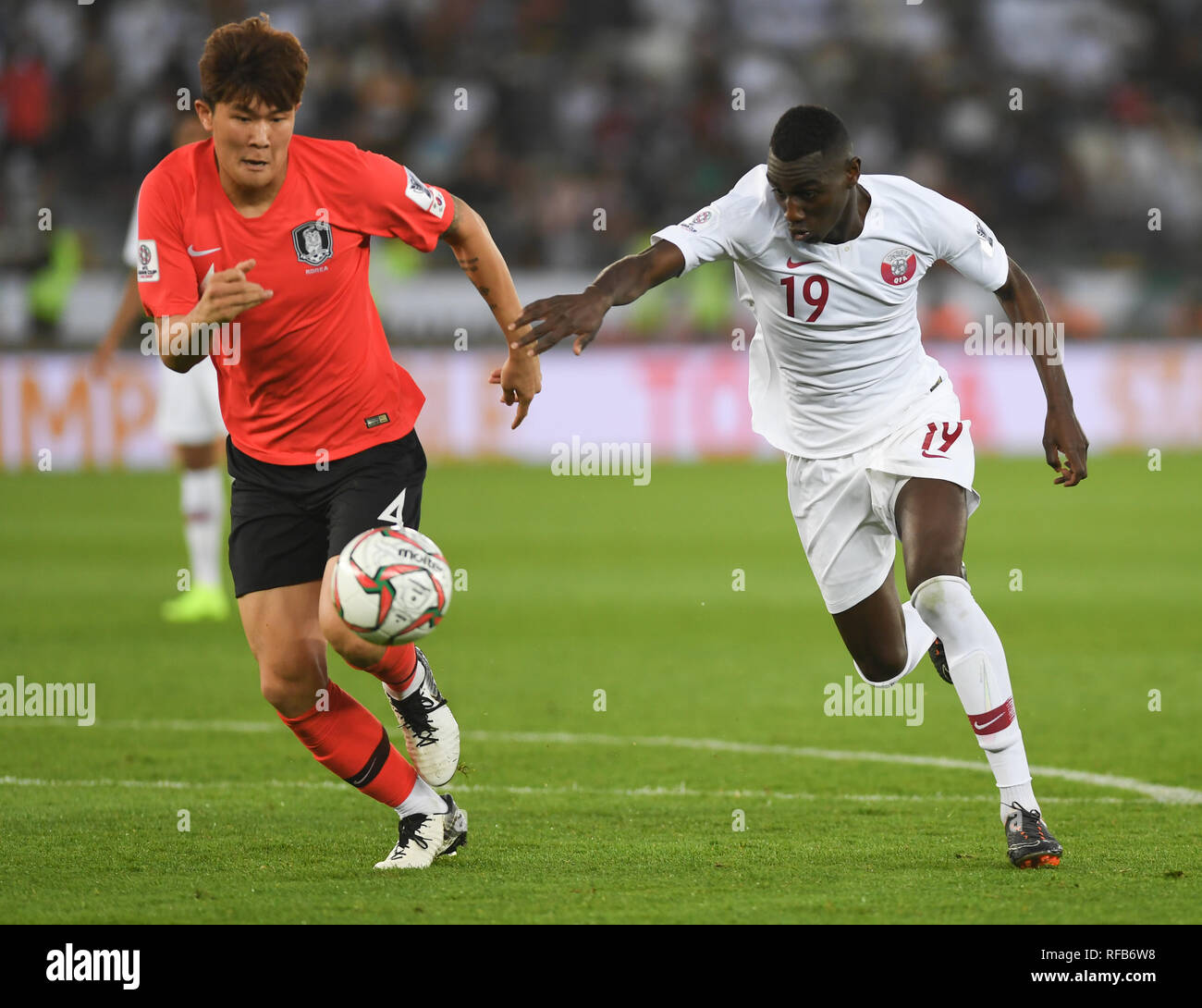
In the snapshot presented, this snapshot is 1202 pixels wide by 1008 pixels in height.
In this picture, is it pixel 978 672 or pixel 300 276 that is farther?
pixel 978 672

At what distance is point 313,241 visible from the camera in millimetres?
5129

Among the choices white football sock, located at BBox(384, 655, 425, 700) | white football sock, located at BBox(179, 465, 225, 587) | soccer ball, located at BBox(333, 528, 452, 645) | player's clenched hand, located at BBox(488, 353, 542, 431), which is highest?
player's clenched hand, located at BBox(488, 353, 542, 431)

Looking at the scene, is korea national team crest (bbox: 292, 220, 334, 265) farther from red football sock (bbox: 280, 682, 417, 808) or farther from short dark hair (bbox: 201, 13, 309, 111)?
red football sock (bbox: 280, 682, 417, 808)

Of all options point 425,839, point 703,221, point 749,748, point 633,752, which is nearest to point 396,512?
point 425,839

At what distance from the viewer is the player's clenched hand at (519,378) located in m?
5.30

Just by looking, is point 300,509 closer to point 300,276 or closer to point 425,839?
point 300,276

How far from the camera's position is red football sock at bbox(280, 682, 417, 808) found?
5301mm

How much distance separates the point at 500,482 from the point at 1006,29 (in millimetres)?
11753

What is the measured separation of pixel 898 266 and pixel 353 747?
2317 millimetres

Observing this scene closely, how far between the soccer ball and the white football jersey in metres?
1.33

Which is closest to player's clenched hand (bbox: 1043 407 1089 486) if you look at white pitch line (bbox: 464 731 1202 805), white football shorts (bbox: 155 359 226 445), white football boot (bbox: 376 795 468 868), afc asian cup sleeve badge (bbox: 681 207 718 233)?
afc asian cup sleeve badge (bbox: 681 207 718 233)

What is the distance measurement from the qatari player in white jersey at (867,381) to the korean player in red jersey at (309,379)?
0.61 metres

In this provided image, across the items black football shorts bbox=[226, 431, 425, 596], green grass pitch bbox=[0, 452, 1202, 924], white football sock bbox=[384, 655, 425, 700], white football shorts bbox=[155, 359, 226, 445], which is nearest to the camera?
green grass pitch bbox=[0, 452, 1202, 924]
